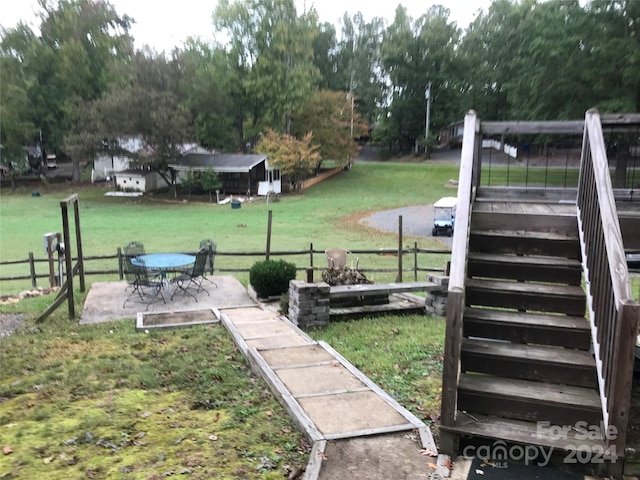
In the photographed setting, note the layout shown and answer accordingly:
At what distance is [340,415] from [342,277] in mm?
4575

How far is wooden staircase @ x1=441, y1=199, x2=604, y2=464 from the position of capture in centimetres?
342

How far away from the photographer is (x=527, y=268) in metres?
4.44

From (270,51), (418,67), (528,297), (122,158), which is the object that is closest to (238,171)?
(122,158)

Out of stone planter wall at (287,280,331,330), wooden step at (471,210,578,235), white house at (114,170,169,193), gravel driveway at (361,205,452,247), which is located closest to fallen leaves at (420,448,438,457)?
wooden step at (471,210,578,235)

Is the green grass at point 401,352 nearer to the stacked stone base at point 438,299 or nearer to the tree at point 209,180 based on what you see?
the stacked stone base at point 438,299

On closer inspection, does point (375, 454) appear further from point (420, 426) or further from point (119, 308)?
point (119, 308)

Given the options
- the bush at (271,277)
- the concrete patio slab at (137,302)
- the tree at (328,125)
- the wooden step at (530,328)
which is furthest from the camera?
the tree at (328,125)

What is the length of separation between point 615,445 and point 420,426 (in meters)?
1.23

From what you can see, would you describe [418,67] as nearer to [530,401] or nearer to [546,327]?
[546,327]

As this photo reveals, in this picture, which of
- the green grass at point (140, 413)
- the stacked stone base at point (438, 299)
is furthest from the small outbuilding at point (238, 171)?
the green grass at point (140, 413)

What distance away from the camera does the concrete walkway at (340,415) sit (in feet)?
10.7

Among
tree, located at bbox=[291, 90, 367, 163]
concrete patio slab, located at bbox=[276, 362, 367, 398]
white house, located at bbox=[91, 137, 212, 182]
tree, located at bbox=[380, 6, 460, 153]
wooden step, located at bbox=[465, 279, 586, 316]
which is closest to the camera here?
wooden step, located at bbox=[465, 279, 586, 316]

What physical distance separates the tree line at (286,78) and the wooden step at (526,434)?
26.5 m

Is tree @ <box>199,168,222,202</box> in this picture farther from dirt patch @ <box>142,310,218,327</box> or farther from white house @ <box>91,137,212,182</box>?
dirt patch @ <box>142,310,218,327</box>
